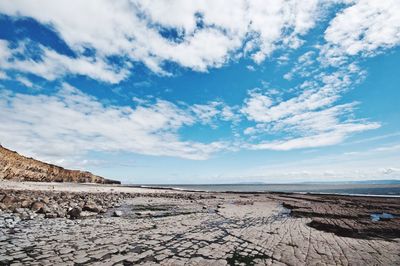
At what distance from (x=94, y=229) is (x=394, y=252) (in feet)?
39.8

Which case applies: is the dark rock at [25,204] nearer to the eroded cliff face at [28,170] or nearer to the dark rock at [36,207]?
the dark rock at [36,207]

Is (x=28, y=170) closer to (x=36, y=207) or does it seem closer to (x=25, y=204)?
(x=25, y=204)

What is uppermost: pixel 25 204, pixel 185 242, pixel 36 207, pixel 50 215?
pixel 25 204

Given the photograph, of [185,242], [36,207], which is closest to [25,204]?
[36,207]

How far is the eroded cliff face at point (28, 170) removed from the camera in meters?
47.3

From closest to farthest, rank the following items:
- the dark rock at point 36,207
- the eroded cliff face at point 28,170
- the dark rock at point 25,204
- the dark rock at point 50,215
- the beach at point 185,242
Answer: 1. the beach at point 185,242
2. the dark rock at point 50,215
3. the dark rock at point 36,207
4. the dark rock at point 25,204
5. the eroded cliff face at point 28,170

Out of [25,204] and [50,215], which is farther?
[25,204]

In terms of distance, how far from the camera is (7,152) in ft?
162

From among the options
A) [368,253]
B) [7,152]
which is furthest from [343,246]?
[7,152]

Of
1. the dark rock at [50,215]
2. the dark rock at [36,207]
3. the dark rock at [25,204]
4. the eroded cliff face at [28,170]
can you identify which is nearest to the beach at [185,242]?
the dark rock at [50,215]

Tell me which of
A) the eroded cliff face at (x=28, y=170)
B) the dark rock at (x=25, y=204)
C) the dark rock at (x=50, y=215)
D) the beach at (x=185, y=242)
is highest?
the eroded cliff face at (x=28, y=170)

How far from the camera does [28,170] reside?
2190 inches

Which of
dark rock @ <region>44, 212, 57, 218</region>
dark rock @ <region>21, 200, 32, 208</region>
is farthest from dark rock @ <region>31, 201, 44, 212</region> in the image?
dark rock @ <region>44, 212, 57, 218</region>

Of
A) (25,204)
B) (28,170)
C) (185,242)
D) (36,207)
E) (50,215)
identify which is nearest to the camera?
(185,242)
